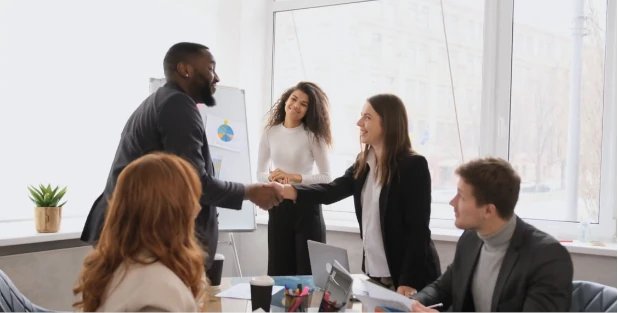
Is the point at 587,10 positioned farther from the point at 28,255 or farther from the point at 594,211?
the point at 28,255

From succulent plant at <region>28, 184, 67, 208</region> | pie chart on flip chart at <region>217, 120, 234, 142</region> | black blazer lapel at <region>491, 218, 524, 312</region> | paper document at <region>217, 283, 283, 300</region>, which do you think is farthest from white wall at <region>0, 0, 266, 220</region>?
black blazer lapel at <region>491, 218, 524, 312</region>

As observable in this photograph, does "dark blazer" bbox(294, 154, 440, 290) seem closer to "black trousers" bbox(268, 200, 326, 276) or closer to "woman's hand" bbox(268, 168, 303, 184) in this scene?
"black trousers" bbox(268, 200, 326, 276)

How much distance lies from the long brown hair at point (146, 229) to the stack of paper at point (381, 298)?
0.49m

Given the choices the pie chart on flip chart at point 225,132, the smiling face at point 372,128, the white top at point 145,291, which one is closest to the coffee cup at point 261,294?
the white top at point 145,291

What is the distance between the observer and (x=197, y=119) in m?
2.50

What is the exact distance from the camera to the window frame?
3.73m

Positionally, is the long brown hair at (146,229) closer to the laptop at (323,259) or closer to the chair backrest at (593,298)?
the laptop at (323,259)

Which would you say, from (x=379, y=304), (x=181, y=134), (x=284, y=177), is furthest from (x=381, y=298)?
(x=284, y=177)

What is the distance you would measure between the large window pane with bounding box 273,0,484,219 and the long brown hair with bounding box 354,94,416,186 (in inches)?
62.2

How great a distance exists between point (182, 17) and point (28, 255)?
199 centimetres

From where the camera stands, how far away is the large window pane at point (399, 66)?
13.9ft

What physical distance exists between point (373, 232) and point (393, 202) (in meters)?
0.16

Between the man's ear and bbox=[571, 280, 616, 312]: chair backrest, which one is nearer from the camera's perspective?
bbox=[571, 280, 616, 312]: chair backrest

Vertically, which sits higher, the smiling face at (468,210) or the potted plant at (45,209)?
the smiling face at (468,210)
